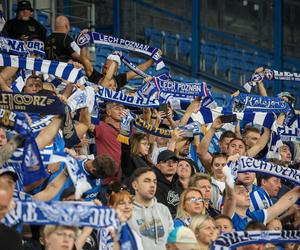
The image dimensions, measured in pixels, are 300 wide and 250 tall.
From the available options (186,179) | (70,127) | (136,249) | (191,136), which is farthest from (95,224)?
(191,136)

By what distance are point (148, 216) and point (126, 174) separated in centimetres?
222

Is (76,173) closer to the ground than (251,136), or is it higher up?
closer to the ground

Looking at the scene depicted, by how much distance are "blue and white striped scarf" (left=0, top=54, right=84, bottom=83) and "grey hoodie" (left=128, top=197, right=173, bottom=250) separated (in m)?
2.19

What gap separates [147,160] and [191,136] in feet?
3.43

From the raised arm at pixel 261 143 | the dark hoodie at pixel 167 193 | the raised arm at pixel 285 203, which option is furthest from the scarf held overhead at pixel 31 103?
the raised arm at pixel 261 143

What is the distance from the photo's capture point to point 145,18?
64.4 feet

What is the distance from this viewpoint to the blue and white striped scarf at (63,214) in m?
7.54

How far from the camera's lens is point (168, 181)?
39.4 feet

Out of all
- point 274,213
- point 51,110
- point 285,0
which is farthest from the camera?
point 285,0

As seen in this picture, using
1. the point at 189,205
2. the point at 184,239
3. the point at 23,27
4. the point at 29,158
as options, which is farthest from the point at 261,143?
the point at 29,158

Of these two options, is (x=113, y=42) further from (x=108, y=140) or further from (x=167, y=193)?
(x=167, y=193)

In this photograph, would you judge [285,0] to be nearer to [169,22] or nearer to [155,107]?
[169,22]

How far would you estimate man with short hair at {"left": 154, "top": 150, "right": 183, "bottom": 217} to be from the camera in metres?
11.7

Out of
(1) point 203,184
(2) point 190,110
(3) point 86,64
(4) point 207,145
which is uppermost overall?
(3) point 86,64
